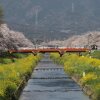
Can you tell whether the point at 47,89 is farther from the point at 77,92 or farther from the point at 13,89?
the point at 13,89

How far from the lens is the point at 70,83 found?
77.2m

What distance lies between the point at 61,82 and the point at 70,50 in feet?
327

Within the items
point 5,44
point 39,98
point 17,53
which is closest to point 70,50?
point 17,53

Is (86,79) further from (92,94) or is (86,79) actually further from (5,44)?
(5,44)

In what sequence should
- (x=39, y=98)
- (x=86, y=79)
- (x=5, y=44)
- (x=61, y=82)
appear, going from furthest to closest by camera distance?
1. (x=5, y=44)
2. (x=61, y=82)
3. (x=86, y=79)
4. (x=39, y=98)

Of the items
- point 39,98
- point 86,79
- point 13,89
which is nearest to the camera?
point 13,89

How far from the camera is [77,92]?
64062 mm

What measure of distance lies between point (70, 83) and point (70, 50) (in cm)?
10214

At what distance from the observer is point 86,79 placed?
202 feet

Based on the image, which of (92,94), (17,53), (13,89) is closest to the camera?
(13,89)

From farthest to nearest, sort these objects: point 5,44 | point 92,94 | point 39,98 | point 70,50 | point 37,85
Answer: point 70,50
point 5,44
point 37,85
point 39,98
point 92,94

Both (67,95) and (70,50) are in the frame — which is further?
(70,50)

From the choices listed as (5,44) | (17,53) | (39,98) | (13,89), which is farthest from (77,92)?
(17,53)

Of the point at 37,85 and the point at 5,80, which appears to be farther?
the point at 37,85
